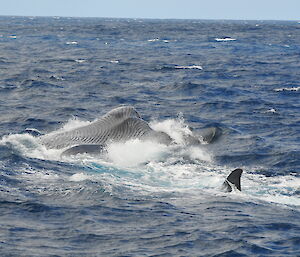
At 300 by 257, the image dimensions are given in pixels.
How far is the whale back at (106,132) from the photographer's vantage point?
1075 inches

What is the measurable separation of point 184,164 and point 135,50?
6635 cm

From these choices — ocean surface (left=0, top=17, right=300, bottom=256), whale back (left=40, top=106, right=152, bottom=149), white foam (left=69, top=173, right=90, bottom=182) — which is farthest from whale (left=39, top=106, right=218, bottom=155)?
white foam (left=69, top=173, right=90, bottom=182)

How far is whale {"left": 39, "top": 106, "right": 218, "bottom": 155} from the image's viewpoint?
27219mm

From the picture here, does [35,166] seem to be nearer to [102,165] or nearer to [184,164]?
[102,165]

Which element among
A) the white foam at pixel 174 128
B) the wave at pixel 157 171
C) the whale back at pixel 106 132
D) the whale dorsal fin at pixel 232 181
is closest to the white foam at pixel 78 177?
the wave at pixel 157 171

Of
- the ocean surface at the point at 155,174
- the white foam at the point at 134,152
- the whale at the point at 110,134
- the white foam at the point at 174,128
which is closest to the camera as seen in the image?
the ocean surface at the point at 155,174

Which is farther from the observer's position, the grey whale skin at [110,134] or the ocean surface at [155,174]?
the grey whale skin at [110,134]

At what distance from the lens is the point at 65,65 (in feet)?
211

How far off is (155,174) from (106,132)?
5.08 m

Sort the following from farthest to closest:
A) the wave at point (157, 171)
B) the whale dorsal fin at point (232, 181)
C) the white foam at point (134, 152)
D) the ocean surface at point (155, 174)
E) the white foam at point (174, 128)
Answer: the white foam at point (174, 128), the white foam at point (134, 152), the wave at point (157, 171), the whale dorsal fin at point (232, 181), the ocean surface at point (155, 174)

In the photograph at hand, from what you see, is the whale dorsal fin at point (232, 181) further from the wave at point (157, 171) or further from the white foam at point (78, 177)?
the white foam at point (78, 177)

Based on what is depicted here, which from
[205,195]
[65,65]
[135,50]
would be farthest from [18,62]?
[205,195]

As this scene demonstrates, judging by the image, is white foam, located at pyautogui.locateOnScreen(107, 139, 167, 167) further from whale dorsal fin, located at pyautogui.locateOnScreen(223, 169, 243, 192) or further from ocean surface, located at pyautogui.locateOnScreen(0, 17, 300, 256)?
whale dorsal fin, located at pyautogui.locateOnScreen(223, 169, 243, 192)

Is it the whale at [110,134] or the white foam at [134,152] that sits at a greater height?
the whale at [110,134]
